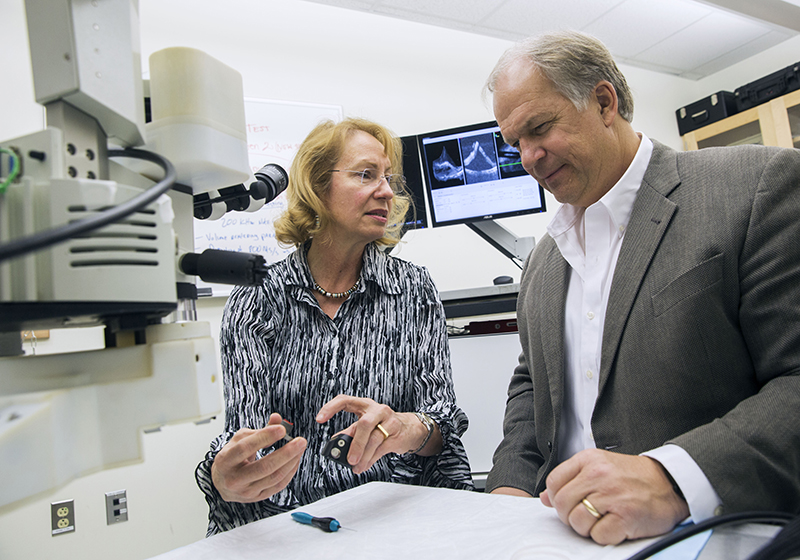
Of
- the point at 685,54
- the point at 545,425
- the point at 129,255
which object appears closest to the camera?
the point at 129,255

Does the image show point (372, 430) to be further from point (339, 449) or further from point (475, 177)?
point (475, 177)

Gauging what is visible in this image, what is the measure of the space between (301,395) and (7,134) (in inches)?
72.5

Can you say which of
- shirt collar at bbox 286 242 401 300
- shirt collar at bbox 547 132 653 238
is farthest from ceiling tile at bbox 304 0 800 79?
shirt collar at bbox 547 132 653 238

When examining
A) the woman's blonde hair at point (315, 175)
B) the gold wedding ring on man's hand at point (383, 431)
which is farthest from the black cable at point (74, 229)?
the woman's blonde hair at point (315, 175)

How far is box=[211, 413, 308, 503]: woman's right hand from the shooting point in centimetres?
76

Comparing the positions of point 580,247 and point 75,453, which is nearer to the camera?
point 75,453

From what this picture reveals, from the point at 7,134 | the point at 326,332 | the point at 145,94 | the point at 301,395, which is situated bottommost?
the point at 301,395

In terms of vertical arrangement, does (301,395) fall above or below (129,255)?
below

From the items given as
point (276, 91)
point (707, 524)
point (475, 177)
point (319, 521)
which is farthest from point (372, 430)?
point (276, 91)

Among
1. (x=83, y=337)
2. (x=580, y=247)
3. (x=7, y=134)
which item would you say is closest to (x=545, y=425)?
(x=580, y=247)

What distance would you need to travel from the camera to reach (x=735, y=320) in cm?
86

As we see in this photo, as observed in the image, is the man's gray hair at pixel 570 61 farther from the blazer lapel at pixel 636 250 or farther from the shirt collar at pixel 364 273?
the shirt collar at pixel 364 273

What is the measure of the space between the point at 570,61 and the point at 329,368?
2.58 ft

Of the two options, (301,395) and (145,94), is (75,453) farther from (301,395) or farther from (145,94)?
(301,395)
